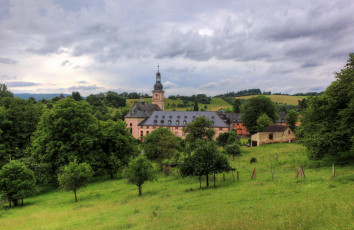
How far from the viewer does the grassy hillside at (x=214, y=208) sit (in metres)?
10.5

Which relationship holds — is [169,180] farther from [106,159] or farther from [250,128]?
[250,128]

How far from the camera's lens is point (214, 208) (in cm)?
1412

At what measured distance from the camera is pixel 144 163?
2212cm

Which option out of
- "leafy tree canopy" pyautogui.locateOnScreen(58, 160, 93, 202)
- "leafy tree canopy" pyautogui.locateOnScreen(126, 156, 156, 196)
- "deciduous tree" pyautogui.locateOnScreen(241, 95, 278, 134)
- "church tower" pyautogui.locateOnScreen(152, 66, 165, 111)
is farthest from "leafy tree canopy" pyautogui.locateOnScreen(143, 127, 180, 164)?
"church tower" pyautogui.locateOnScreen(152, 66, 165, 111)

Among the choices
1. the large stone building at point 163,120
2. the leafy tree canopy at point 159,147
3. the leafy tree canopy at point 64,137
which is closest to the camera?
the leafy tree canopy at point 64,137

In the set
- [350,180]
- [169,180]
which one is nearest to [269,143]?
[169,180]

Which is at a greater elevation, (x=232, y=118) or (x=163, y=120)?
(x=163, y=120)

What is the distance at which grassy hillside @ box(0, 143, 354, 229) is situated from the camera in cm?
1053

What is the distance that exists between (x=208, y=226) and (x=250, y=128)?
63556 mm

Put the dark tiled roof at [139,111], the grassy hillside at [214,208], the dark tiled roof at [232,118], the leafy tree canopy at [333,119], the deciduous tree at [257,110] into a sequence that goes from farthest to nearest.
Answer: the dark tiled roof at [232,118] < the dark tiled roof at [139,111] < the deciduous tree at [257,110] < the leafy tree canopy at [333,119] < the grassy hillside at [214,208]

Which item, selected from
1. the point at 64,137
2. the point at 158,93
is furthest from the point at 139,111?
the point at 64,137

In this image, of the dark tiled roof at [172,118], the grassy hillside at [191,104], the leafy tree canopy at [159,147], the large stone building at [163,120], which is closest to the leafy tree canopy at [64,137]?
the leafy tree canopy at [159,147]

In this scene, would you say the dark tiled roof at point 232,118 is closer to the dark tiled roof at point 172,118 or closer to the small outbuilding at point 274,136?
the dark tiled roof at point 172,118

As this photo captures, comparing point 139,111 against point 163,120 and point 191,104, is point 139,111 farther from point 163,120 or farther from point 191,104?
point 191,104
